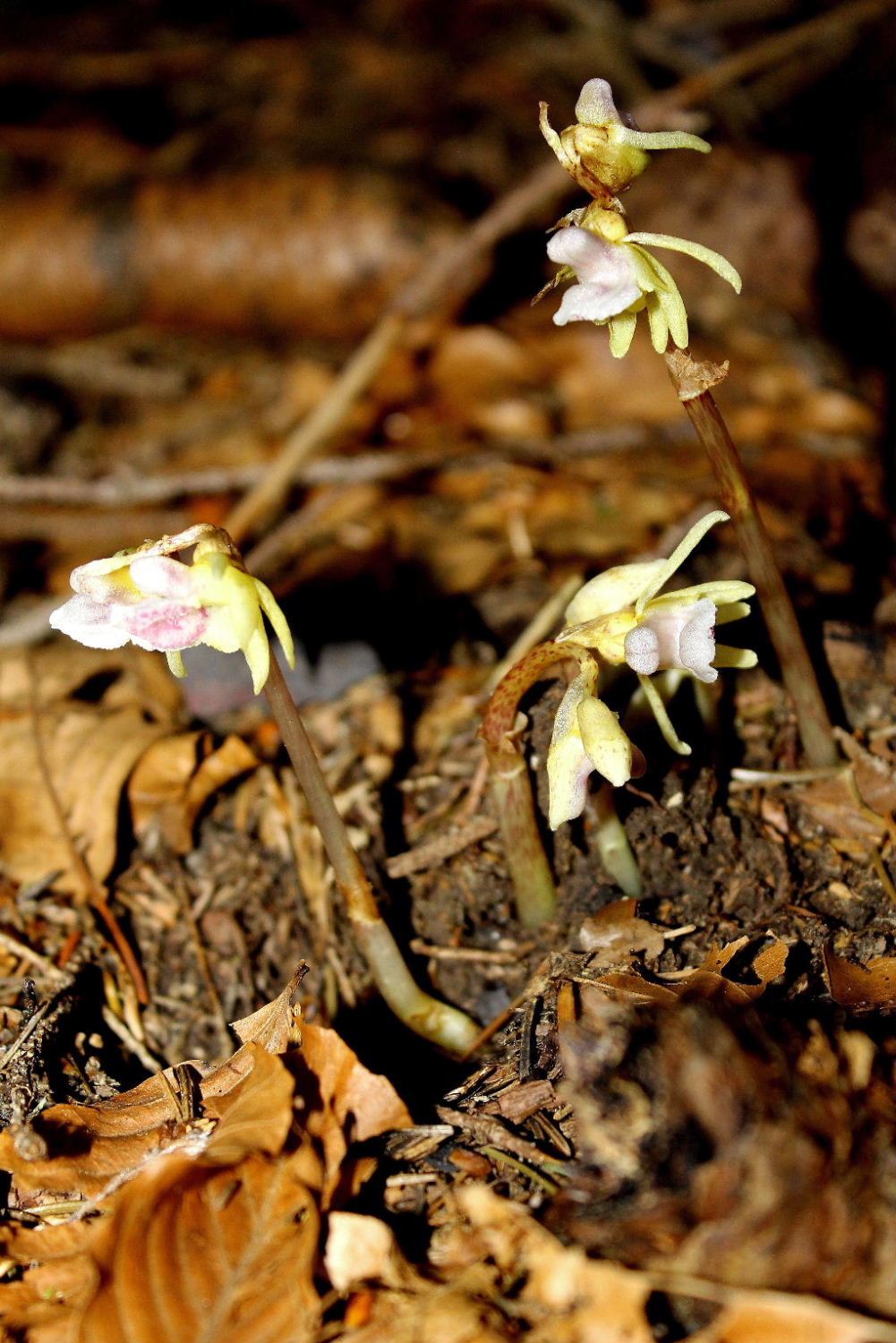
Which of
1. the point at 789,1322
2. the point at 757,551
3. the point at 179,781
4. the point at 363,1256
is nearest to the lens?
the point at 789,1322

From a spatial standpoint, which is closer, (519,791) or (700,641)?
(700,641)

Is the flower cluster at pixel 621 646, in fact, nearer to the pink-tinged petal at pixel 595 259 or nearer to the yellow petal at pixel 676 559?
the yellow petal at pixel 676 559

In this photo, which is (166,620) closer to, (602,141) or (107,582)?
(107,582)

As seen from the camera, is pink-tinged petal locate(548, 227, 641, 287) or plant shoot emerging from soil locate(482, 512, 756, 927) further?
plant shoot emerging from soil locate(482, 512, 756, 927)

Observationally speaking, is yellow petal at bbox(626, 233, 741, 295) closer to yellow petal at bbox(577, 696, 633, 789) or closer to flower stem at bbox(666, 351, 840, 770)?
flower stem at bbox(666, 351, 840, 770)

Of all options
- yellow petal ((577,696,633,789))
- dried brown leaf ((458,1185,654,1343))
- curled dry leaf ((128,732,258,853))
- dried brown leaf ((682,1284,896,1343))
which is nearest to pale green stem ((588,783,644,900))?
yellow petal ((577,696,633,789))

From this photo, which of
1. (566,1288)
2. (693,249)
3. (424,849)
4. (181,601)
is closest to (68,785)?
(424,849)
